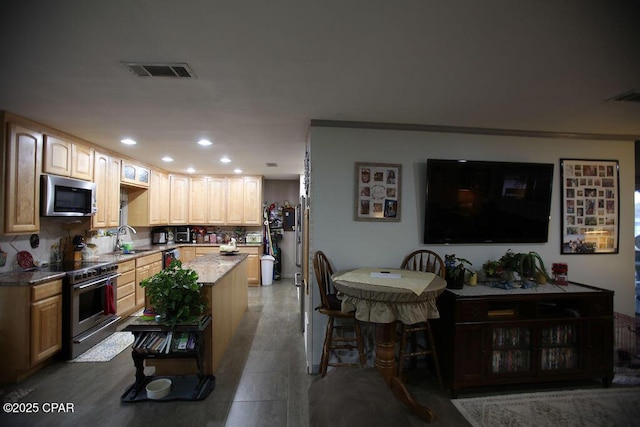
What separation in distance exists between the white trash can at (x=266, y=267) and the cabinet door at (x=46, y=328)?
3.40 meters

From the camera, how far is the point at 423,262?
2.83 m

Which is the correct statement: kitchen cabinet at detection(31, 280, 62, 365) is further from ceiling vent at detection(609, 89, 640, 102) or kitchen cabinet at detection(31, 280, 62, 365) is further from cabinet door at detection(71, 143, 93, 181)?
ceiling vent at detection(609, 89, 640, 102)

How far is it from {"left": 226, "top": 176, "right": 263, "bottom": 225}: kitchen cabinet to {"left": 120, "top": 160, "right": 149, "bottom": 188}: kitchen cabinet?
61.2 inches

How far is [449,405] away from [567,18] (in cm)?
256

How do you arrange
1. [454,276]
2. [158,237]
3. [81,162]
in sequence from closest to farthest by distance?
1. [454,276]
2. [81,162]
3. [158,237]

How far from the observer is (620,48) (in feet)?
5.01

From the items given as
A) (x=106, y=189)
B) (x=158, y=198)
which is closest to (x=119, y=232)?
(x=158, y=198)

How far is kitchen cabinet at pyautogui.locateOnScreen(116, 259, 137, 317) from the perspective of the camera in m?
3.75

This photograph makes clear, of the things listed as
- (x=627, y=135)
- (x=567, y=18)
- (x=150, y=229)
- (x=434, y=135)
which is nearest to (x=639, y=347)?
(x=627, y=135)

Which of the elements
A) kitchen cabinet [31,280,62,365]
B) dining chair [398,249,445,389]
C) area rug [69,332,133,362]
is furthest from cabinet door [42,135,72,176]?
dining chair [398,249,445,389]

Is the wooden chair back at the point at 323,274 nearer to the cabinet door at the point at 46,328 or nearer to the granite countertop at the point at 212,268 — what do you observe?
the granite countertop at the point at 212,268

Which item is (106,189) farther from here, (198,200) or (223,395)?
(223,395)

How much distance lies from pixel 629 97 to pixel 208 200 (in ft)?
19.8

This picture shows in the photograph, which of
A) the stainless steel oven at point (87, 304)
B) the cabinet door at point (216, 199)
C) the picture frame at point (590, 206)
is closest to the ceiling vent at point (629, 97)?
the picture frame at point (590, 206)
